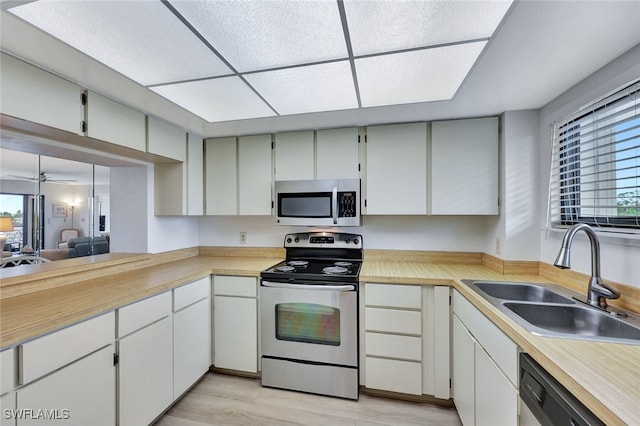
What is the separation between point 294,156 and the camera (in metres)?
2.41

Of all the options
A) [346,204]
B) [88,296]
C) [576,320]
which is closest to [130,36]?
[88,296]

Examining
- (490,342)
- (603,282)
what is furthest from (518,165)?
(490,342)

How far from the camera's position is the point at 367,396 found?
193 cm

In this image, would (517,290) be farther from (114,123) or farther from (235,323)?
(114,123)

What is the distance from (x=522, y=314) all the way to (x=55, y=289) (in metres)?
2.65

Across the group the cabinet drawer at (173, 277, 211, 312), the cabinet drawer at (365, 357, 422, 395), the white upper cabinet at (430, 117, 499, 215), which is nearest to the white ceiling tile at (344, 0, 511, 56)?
the white upper cabinet at (430, 117, 499, 215)

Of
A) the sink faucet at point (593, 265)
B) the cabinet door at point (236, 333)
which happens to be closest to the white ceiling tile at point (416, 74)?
the sink faucet at point (593, 265)

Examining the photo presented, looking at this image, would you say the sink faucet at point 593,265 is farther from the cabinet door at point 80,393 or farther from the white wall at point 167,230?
the white wall at point 167,230

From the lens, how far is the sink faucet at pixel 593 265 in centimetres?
116

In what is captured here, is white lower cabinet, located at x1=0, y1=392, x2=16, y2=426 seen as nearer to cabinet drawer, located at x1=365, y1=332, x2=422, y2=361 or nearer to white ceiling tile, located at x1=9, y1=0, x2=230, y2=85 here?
white ceiling tile, located at x1=9, y1=0, x2=230, y2=85

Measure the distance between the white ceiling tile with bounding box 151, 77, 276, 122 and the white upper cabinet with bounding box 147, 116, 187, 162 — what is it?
33 centimetres

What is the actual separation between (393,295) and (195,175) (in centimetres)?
208

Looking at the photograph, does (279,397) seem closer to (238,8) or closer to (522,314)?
(522,314)

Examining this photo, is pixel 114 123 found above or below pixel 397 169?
above
